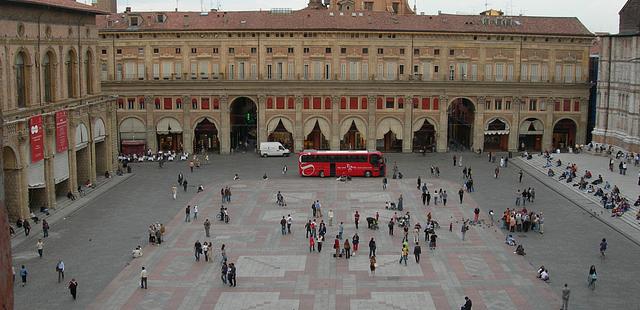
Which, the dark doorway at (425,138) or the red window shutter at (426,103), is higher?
the red window shutter at (426,103)

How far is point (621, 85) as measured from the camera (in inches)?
3066

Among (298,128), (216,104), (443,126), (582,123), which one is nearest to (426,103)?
(443,126)

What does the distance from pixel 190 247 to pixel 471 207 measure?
22.4 m

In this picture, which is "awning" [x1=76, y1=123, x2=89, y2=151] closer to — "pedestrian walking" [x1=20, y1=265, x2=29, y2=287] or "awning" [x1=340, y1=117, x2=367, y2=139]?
"pedestrian walking" [x1=20, y1=265, x2=29, y2=287]

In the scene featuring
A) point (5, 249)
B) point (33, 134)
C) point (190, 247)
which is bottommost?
point (190, 247)

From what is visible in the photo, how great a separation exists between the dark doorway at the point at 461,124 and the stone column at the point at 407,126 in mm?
6079

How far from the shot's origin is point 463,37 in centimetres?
8494

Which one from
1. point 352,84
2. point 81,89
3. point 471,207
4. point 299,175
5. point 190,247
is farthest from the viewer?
point 352,84

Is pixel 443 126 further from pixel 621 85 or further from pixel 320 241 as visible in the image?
pixel 320 241

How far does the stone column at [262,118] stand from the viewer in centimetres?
8469

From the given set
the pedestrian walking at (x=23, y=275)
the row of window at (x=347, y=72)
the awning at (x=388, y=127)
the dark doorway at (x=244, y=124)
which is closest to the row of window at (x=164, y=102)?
the row of window at (x=347, y=72)

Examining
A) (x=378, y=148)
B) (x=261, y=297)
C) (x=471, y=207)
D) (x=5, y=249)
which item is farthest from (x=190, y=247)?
(x=378, y=148)

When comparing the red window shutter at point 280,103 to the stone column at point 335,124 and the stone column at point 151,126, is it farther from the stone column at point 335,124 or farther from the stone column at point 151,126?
the stone column at point 151,126

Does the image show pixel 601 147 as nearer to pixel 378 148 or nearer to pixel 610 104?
pixel 610 104
